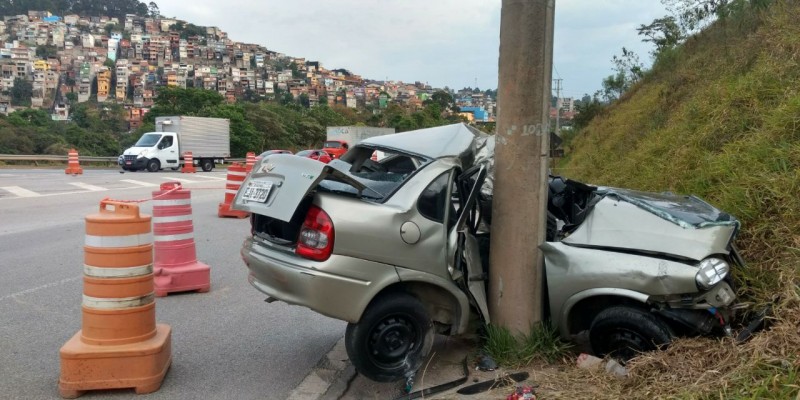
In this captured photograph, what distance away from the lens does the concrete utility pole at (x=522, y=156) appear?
4250 millimetres

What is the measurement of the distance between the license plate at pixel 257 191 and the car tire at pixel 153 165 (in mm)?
28158

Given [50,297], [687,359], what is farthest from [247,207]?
[50,297]

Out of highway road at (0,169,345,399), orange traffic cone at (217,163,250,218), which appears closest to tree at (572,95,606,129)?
orange traffic cone at (217,163,250,218)

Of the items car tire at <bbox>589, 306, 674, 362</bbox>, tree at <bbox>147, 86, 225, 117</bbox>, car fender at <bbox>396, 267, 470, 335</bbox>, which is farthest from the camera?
tree at <bbox>147, 86, 225, 117</bbox>

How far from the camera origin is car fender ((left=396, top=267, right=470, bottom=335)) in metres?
3.99

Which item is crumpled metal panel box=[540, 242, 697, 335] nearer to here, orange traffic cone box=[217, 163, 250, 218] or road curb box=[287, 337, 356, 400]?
road curb box=[287, 337, 356, 400]

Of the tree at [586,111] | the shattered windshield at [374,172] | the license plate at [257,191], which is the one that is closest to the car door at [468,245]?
the shattered windshield at [374,172]

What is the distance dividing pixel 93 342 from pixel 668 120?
1123cm

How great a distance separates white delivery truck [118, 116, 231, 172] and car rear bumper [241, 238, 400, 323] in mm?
28262

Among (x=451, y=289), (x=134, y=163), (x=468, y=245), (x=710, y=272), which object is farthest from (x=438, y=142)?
(x=134, y=163)

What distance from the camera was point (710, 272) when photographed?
3.67 metres

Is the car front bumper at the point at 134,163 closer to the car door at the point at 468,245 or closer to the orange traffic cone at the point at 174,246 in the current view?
the orange traffic cone at the point at 174,246

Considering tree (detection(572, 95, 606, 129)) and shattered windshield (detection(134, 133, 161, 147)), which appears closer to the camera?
tree (detection(572, 95, 606, 129))

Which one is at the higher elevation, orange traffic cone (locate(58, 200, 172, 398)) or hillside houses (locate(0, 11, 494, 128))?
hillside houses (locate(0, 11, 494, 128))
